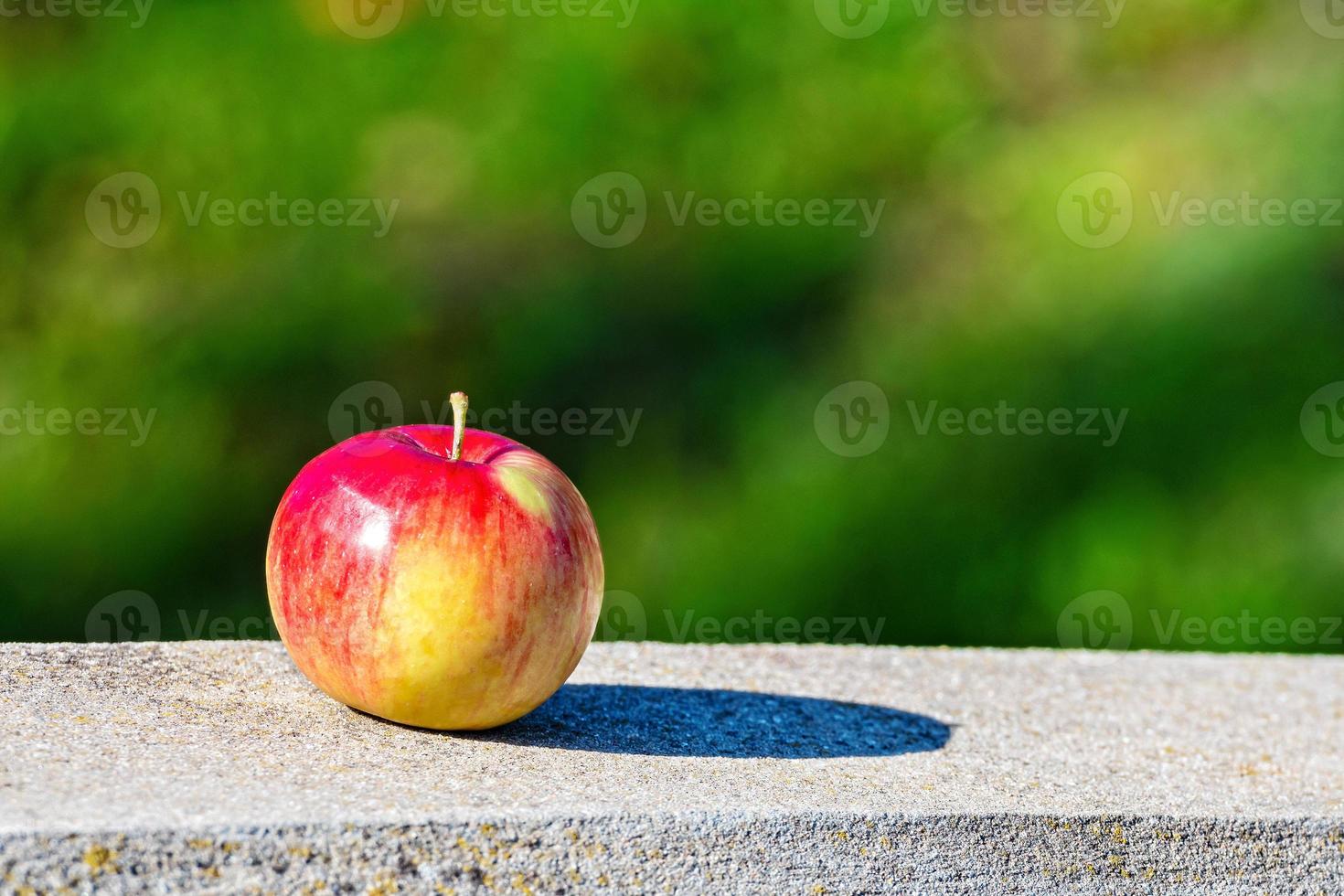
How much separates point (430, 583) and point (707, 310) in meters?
3.62

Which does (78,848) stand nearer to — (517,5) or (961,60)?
(517,5)

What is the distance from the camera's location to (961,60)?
552 centimetres

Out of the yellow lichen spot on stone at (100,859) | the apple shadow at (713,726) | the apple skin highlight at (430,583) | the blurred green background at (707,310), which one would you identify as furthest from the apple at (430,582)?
the blurred green background at (707,310)

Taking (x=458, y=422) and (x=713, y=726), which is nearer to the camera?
(x=458, y=422)

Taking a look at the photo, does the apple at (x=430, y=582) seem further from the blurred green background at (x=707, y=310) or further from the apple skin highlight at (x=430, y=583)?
the blurred green background at (x=707, y=310)

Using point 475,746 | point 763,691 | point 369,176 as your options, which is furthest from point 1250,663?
point 369,176

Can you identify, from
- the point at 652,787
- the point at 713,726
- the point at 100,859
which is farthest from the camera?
the point at 713,726

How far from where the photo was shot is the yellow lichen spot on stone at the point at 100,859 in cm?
143

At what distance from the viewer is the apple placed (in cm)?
183

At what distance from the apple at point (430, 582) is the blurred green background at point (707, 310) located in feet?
10.4

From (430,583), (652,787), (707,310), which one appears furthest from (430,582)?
(707,310)

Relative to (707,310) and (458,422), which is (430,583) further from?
(707,310)

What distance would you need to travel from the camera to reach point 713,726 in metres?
2.28

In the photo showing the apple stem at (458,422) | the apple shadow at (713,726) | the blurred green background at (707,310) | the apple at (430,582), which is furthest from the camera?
the blurred green background at (707,310)
